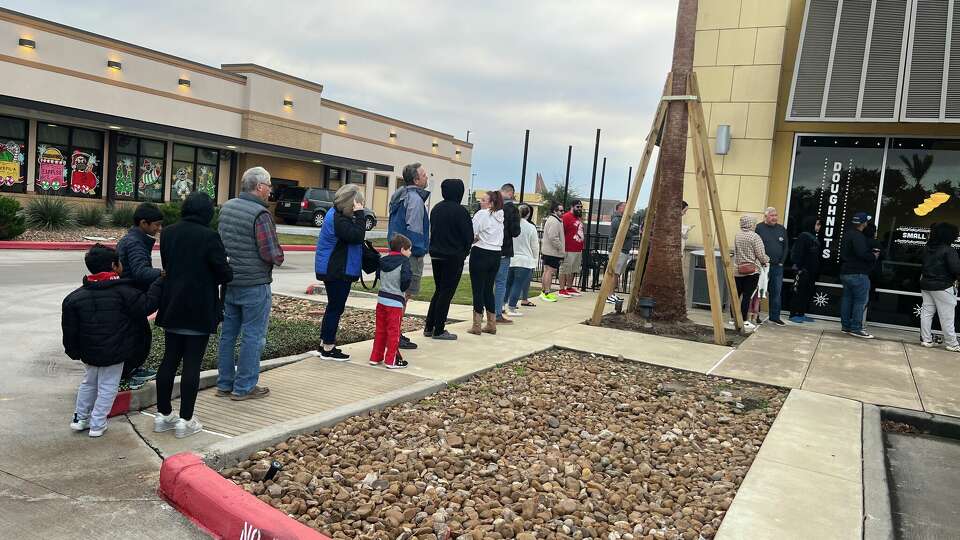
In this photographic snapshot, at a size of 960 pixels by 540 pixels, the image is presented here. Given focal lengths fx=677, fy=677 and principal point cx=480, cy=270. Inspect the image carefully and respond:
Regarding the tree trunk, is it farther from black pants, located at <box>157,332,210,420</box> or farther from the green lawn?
black pants, located at <box>157,332,210,420</box>

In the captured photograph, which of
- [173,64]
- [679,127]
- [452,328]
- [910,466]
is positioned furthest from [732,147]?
[173,64]

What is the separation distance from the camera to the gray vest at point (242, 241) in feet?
16.2

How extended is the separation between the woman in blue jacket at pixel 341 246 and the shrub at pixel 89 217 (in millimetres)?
17474

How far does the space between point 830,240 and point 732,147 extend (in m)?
2.29

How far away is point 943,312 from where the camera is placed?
936cm

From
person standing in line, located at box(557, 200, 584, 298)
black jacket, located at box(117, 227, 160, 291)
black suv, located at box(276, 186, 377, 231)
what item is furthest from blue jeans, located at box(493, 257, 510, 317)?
black suv, located at box(276, 186, 377, 231)

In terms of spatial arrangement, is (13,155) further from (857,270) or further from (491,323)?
(857,270)

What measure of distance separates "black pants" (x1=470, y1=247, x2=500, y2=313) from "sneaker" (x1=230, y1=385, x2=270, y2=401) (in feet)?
11.6

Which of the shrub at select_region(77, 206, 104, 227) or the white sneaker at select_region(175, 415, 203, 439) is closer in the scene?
the white sneaker at select_region(175, 415, 203, 439)

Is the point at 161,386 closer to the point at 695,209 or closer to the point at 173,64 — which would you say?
the point at 695,209

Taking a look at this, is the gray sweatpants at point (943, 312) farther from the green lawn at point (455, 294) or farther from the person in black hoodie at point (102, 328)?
the person in black hoodie at point (102, 328)

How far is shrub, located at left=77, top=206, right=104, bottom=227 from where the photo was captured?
66.9ft

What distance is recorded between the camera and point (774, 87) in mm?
11672

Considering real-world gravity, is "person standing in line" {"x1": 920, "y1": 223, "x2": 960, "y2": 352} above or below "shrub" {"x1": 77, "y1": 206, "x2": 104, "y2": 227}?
above
